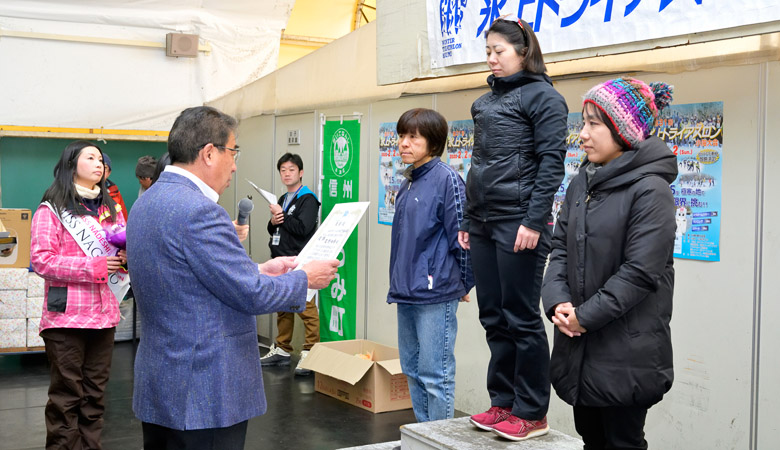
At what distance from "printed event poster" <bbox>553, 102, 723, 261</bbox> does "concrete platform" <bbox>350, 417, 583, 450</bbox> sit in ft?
3.90

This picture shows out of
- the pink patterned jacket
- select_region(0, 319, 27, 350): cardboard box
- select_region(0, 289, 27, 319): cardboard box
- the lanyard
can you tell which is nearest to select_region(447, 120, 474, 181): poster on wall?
the lanyard

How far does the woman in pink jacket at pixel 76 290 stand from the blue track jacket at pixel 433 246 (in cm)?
144

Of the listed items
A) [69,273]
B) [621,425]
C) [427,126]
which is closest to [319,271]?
[621,425]

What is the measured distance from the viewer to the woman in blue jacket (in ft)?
11.3

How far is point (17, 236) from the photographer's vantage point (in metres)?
7.02

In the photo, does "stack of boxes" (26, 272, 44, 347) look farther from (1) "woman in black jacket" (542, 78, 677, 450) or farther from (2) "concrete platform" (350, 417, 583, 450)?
(1) "woman in black jacket" (542, 78, 677, 450)

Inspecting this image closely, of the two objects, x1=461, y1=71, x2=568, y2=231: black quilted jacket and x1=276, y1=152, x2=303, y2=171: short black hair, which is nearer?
x1=461, y1=71, x2=568, y2=231: black quilted jacket

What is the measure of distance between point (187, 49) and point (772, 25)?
24.9 ft

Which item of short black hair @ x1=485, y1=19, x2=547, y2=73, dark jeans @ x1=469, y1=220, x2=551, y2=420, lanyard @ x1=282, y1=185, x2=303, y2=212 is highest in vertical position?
short black hair @ x1=485, y1=19, x2=547, y2=73

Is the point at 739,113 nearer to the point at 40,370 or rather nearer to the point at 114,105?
the point at 40,370

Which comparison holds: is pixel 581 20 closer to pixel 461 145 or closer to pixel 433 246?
pixel 433 246

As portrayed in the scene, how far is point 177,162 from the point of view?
7.52ft

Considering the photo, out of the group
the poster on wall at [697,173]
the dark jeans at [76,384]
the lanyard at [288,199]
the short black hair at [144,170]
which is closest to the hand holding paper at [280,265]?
the dark jeans at [76,384]

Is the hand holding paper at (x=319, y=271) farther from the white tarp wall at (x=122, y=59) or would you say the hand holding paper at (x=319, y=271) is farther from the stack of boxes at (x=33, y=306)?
the white tarp wall at (x=122, y=59)
